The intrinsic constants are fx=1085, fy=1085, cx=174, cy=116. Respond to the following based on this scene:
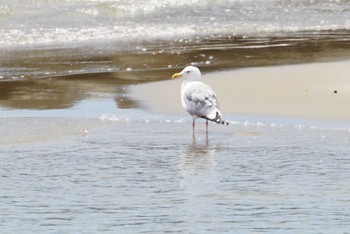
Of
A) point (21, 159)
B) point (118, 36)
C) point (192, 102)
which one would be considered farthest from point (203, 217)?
point (118, 36)

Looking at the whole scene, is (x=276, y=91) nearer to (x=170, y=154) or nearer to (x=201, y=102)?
(x=201, y=102)

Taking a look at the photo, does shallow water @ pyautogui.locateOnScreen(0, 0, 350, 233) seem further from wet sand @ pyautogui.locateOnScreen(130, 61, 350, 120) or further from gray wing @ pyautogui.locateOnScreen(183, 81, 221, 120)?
wet sand @ pyautogui.locateOnScreen(130, 61, 350, 120)

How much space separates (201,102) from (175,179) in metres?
2.38

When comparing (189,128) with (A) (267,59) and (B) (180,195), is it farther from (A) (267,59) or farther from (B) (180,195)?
(A) (267,59)

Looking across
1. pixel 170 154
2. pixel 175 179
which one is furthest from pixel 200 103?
pixel 175 179

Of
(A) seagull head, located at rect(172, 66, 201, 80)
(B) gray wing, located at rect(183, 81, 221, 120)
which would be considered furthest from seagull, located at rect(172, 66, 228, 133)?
(A) seagull head, located at rect(172, 66, 201, 80)

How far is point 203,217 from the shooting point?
7.44 metres

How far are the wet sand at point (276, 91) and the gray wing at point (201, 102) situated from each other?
725mm

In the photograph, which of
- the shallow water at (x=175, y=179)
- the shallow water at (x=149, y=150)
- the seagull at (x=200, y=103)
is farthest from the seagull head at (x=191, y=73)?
the shallow water at (x=175, y=179)

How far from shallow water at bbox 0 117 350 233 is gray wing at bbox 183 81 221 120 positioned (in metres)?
0.21

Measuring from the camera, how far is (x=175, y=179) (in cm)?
861

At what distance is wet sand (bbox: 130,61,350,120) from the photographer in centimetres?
1173

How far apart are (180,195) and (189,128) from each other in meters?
3.03

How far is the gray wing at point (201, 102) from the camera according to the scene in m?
10.8
